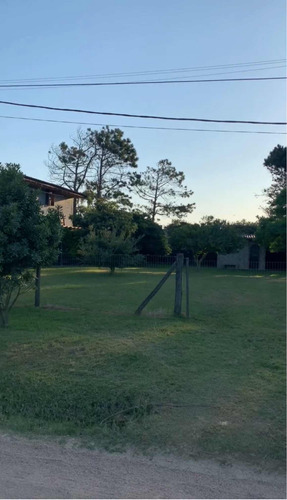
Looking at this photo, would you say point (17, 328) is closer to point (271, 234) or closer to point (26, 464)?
point (26, 464)

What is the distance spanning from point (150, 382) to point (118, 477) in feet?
6.99

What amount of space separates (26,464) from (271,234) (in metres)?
27.2

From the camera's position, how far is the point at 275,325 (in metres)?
10.1

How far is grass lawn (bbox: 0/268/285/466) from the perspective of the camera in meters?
4.71

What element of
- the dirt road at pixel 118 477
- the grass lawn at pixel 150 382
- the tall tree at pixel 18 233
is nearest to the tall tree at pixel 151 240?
the grass lawn at pixel 150 382

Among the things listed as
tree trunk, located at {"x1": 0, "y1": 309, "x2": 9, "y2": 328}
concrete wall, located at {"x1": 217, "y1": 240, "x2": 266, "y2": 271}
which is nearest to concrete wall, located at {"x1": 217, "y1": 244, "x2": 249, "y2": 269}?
concrete wall, located at {"x1": 217, "y1": 240, "x2": 266, "y2": 271}

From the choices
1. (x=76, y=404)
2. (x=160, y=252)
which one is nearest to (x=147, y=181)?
(x=160, y=252)

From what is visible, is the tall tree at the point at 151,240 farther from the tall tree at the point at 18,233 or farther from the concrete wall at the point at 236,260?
the tall tree at the point at 18,233

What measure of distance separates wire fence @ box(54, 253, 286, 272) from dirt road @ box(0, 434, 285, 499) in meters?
21.0

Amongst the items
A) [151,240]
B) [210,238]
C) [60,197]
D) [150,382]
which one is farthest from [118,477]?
[60,197]

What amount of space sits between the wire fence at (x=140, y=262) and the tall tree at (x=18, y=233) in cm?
1580

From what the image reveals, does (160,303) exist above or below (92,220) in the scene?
below

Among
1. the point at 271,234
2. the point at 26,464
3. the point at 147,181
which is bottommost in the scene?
the point at 26,464

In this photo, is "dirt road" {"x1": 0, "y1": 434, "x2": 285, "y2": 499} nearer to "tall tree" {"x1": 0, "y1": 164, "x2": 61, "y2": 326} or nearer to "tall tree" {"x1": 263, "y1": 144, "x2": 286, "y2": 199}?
"tall tree" {"x1": 0, "y1": 164, "x2": 61, "y2": 326}
